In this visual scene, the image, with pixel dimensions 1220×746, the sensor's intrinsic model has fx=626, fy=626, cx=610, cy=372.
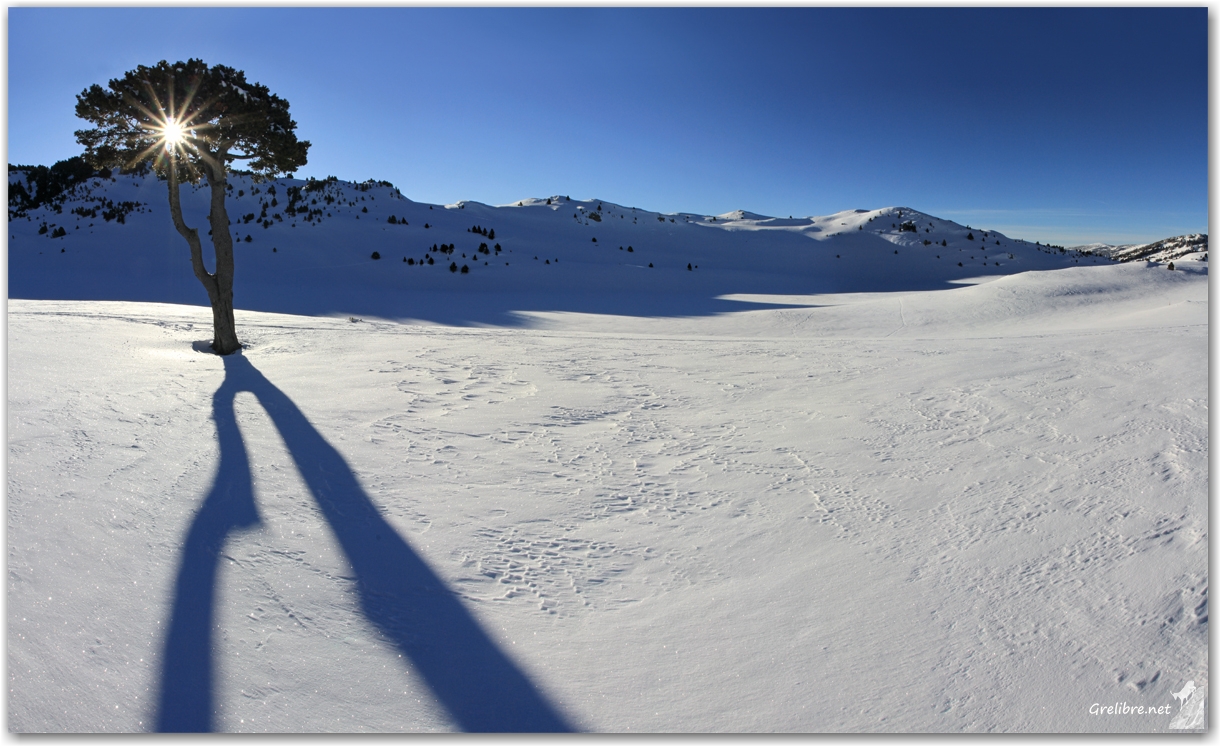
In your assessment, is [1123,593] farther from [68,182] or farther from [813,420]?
[68,182]

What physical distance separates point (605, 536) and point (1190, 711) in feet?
6.49

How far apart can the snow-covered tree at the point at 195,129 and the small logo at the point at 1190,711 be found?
799 cm

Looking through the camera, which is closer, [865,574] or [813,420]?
[865,574]

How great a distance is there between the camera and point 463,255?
742 inches

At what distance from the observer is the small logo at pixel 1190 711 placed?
5.86ft

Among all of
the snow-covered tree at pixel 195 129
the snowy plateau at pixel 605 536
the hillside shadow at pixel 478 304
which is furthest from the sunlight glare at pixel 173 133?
the hillside shadow at pixel 478 304

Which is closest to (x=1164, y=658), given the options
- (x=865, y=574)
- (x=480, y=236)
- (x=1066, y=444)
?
(x=865, y=574)

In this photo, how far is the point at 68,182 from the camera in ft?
81.5

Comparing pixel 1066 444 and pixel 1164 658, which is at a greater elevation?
pixel 1066 444

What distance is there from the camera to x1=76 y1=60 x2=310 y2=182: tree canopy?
22.0 feet

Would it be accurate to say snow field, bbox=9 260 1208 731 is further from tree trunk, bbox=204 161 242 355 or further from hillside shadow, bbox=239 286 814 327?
hillside shadow, bbox=239 286 814 327

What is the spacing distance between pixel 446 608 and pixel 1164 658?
2302 millimetres

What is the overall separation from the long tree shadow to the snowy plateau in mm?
11

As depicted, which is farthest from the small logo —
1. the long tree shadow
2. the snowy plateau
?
the long tree shadow
